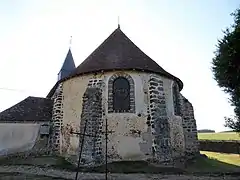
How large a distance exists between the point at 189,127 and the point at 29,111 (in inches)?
446

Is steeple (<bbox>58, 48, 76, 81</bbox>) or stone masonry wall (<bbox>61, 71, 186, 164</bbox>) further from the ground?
steeple (<bbox>58, 48, 76, 81</bbox>)

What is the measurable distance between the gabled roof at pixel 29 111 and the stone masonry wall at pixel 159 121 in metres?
7.61

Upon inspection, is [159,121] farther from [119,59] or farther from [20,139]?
[20,139]

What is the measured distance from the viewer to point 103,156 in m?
11.9

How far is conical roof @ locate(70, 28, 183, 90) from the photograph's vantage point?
13266 mm

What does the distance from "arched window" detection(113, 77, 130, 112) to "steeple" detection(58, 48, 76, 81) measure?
57.2 ft

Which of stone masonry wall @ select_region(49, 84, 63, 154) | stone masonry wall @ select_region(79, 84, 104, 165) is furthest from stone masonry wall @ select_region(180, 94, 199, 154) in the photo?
stone masonry wall @ select_region(49, 84, 63, 154)

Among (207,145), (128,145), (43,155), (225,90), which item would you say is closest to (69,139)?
(43,155)

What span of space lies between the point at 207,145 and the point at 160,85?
1879 cm

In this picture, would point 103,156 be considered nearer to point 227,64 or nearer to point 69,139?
point 69,139

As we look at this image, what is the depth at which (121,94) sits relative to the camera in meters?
13.0

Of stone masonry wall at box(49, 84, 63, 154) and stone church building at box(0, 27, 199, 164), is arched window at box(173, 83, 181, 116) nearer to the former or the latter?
stone church building at box(0, 27, 199, 164)

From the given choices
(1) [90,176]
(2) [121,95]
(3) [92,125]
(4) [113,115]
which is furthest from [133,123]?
(1) [90,176]

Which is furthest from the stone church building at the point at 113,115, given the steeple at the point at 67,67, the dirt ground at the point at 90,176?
the steeple at the point at 67,67
